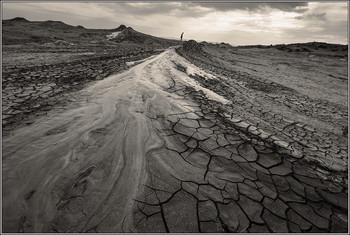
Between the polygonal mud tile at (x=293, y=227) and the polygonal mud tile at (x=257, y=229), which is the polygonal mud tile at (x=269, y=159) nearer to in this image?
the polygonal mud tile at (x=293, y=227)

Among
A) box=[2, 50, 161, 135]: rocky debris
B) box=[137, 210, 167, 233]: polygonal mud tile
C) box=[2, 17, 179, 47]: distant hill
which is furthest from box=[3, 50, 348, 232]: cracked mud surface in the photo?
box=[2, 17, 179, 47]: distant hill

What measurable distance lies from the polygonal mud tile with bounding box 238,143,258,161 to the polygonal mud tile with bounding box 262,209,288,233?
2.43 feet

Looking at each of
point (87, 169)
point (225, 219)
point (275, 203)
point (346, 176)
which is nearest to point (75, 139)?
point (87, 169)

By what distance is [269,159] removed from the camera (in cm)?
252

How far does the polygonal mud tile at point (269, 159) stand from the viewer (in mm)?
2443

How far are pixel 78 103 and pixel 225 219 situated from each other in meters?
2.78

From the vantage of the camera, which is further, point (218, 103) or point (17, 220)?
point (218, 103)

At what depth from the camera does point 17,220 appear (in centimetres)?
160

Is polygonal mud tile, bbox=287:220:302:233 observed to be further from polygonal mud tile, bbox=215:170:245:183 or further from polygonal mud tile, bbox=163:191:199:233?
polygonal mud tile, bbox=163:191:199:233

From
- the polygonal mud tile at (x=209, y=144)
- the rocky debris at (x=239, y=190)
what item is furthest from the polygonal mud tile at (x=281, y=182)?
the polygonal mud tile at (x=209, y=144)

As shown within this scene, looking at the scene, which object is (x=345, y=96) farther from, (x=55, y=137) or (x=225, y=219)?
(x=55, y=137)

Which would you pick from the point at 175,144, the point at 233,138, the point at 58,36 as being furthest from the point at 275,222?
the point at 58,36

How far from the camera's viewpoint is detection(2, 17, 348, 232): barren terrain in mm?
1740

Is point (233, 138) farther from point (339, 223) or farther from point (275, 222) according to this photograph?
point (339, 223)
